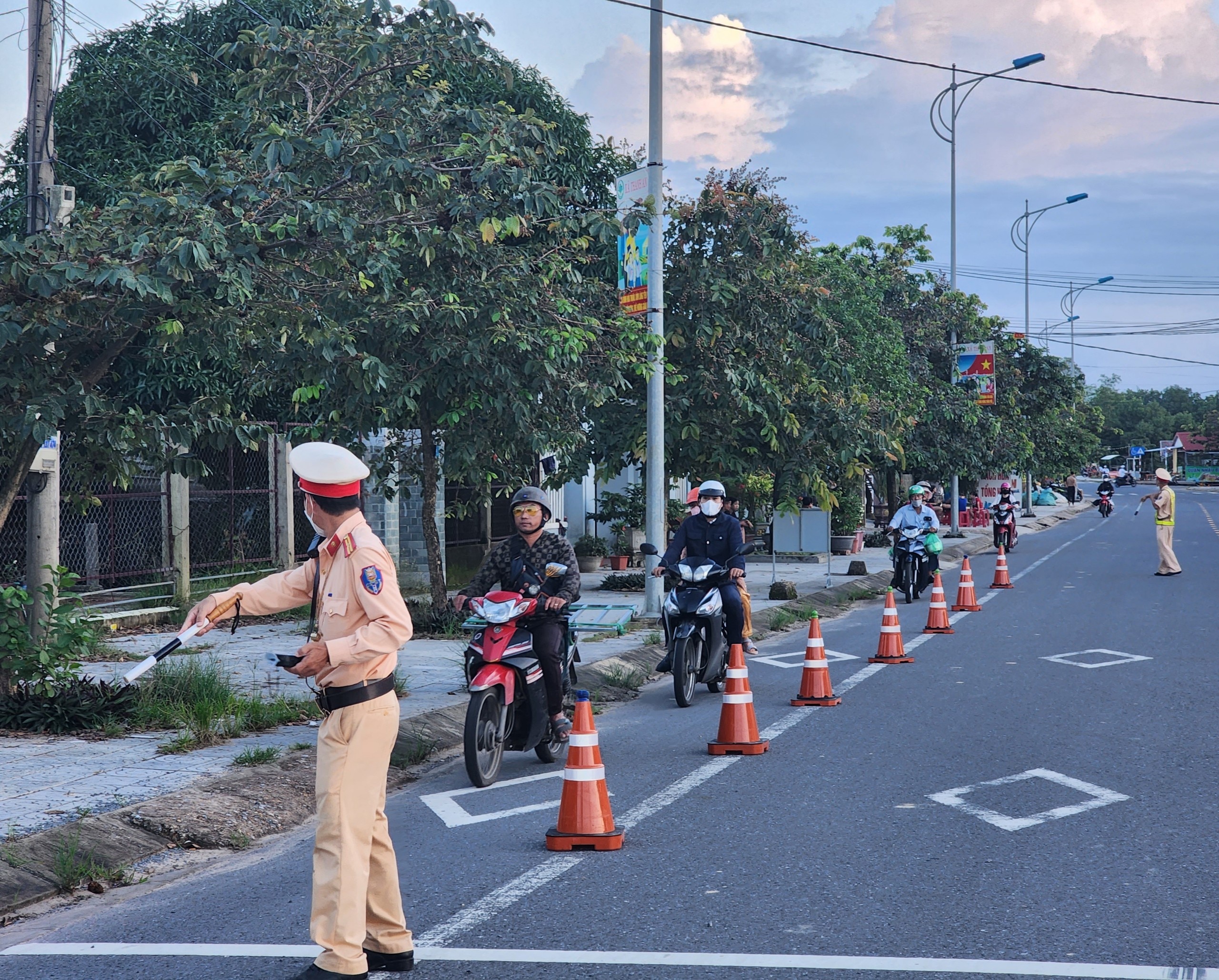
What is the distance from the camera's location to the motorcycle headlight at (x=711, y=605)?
1039 cm

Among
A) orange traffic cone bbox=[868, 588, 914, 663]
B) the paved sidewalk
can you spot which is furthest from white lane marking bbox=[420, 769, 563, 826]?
orange traffic cone bbox=[868, 588, 914, 663]

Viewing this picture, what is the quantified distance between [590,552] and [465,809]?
17.1 metres

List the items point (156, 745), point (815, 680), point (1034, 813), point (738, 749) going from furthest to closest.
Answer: point (815, 680) < point (156, 745) < point (738, 749) < point (1034, 813)

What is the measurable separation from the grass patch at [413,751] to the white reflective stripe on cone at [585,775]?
2.49m

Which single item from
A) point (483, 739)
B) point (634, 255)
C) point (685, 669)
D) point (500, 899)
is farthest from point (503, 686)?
point (634, 255)

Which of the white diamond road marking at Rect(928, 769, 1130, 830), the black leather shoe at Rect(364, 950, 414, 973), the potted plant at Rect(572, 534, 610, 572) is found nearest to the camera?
the black leather shoe at Rect(364, 950, 414, 973)

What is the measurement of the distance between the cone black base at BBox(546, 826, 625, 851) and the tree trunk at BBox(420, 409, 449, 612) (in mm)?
8706

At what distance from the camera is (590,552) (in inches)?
948

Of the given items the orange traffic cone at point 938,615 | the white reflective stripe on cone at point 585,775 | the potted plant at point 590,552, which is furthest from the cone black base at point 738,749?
the potted plant at point 590,552

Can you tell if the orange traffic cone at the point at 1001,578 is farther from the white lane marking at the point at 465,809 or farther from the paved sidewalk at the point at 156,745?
the white lane marking at the point at 465,809

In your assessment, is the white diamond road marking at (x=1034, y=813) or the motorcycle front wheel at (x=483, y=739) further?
the motorcycle front wheel at (x=483, y=739)

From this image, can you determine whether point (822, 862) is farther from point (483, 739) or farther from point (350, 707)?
point (350, 707)

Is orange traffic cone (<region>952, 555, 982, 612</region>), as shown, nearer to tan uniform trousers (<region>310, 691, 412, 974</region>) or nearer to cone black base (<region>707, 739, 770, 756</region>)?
cone black base (<region>707, 739, 770, 756</region>)

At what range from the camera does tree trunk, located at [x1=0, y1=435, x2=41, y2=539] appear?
28.9 ft
